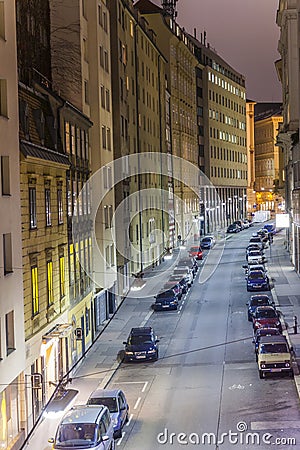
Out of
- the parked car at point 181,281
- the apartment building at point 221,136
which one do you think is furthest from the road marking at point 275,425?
the apartment building at point 221,136

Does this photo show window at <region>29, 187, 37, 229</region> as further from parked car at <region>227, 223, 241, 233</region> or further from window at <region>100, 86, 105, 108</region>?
parked car at <region>227, 223, 241, 233</region>

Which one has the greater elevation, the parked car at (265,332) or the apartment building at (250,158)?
the apartment building at (250,158)

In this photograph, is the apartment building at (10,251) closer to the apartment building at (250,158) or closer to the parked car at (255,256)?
the parked car at (255,256)

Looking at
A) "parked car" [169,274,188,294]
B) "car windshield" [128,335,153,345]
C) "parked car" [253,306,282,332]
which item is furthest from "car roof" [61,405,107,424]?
"parked car" [169,274,188,294]

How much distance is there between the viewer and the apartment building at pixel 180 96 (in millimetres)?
93688

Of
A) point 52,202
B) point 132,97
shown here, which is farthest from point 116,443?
point 132,97

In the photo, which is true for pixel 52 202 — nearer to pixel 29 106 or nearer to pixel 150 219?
pixel 29 106

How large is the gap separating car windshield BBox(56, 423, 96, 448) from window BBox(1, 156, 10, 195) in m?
7.66

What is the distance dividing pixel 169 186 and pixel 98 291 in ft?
145

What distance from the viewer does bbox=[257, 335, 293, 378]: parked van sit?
32094mm

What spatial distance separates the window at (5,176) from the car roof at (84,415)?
23.3 feet

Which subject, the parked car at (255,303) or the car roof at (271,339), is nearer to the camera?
the car roof at (271,339)

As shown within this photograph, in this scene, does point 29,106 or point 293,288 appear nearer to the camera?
point 29,106

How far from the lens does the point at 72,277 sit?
36188 mm
